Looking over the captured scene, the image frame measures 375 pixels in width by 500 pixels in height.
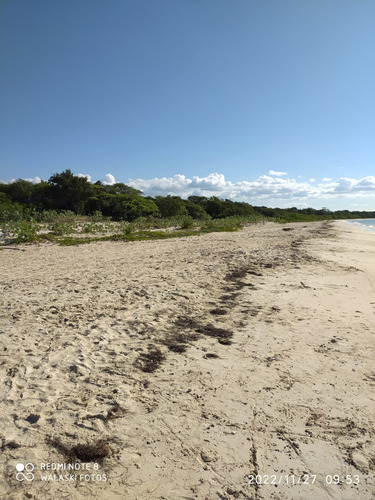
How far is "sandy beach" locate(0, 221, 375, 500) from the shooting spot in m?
2.19

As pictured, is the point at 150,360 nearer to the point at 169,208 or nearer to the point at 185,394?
the point at 185,394

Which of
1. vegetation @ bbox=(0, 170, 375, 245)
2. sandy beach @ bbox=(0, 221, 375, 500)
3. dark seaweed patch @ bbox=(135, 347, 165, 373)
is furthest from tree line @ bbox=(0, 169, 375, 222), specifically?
dark seaweed patch @ bbox=(135, 347, 165, 373)

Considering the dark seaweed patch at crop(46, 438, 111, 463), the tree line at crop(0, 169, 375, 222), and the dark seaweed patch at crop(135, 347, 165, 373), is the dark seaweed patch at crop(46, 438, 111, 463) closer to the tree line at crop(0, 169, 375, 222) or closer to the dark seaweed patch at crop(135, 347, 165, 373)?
the dark seaweed patch at crop(135, 347, 165, 373)

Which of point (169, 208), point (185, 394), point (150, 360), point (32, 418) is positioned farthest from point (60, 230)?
point (169, 208)

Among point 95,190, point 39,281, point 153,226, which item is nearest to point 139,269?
point 39,281

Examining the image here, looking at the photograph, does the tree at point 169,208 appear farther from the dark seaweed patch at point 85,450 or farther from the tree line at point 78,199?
the dark seaweed patch at point 85,450

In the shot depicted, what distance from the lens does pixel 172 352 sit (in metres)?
4.02

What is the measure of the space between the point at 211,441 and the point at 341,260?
404 inches

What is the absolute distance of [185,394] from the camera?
313cm

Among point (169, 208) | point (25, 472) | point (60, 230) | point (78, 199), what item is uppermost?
point (78, 199)

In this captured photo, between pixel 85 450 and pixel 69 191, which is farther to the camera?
pixel 69 191

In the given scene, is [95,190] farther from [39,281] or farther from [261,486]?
[261,486]

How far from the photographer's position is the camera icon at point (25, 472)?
2.14 metres

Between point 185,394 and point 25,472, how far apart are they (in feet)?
4.97
